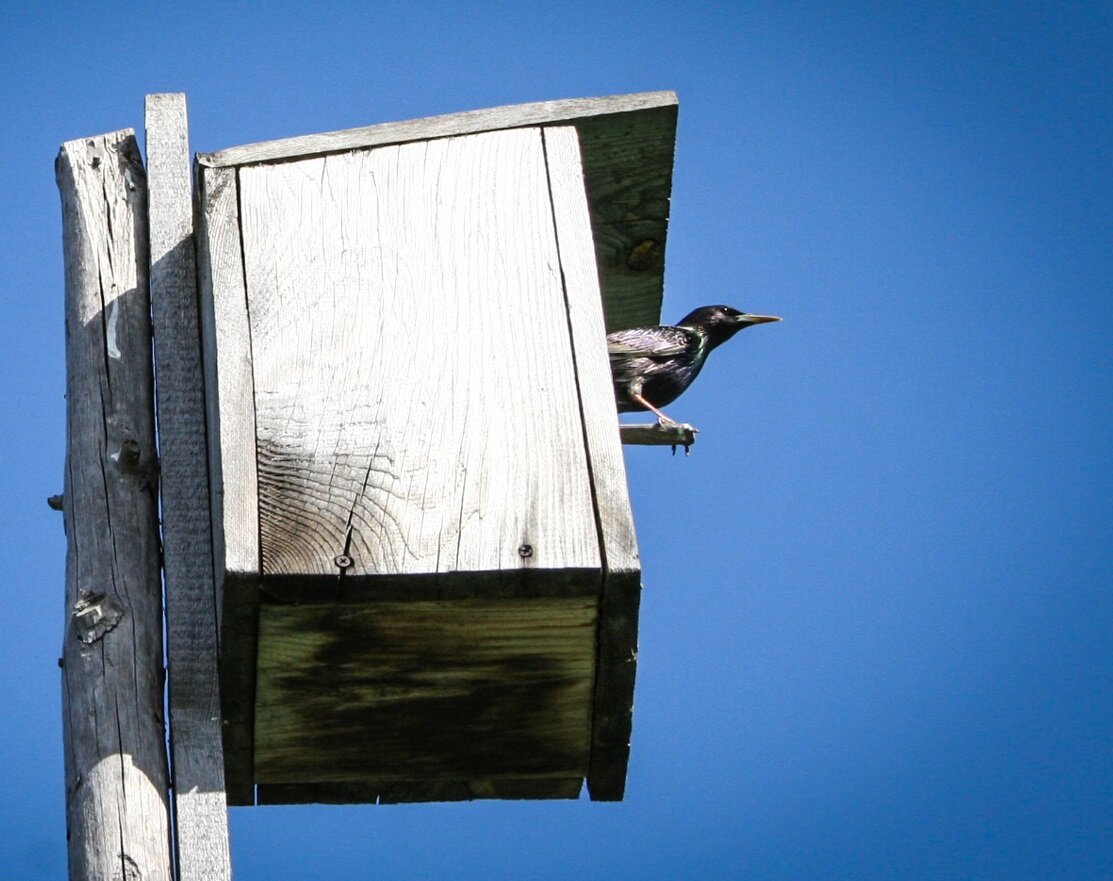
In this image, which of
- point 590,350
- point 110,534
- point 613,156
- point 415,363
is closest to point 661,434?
point 613,156

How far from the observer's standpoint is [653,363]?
5.52 metres

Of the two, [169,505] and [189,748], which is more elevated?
[169,505]

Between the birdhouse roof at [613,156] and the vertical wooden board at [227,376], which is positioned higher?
the birdhouse roof at [613,156]

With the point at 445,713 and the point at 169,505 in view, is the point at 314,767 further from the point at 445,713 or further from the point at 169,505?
the point at 169,505

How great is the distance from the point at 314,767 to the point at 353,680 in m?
0.31

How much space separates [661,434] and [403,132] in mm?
1047

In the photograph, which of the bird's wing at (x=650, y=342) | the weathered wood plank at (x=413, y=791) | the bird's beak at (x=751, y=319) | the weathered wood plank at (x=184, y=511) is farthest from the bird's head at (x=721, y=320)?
the weathered wood plank at (x=413, y=791)

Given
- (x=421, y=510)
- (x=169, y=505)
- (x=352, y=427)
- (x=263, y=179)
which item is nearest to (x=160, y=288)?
(x=263, y=179)

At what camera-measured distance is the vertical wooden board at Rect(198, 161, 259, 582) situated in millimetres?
2803

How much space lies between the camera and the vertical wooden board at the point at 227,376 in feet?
9.20

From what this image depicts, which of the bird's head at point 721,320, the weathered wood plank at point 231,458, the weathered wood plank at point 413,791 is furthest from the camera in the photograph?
the bird's head at point 721,320

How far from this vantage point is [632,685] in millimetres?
3057

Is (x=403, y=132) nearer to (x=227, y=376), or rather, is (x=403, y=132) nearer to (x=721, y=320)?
(x=227, y=376)

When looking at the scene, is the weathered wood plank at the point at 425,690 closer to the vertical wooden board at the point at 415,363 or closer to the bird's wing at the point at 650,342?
the vertical wooden board at the point at 415,363
